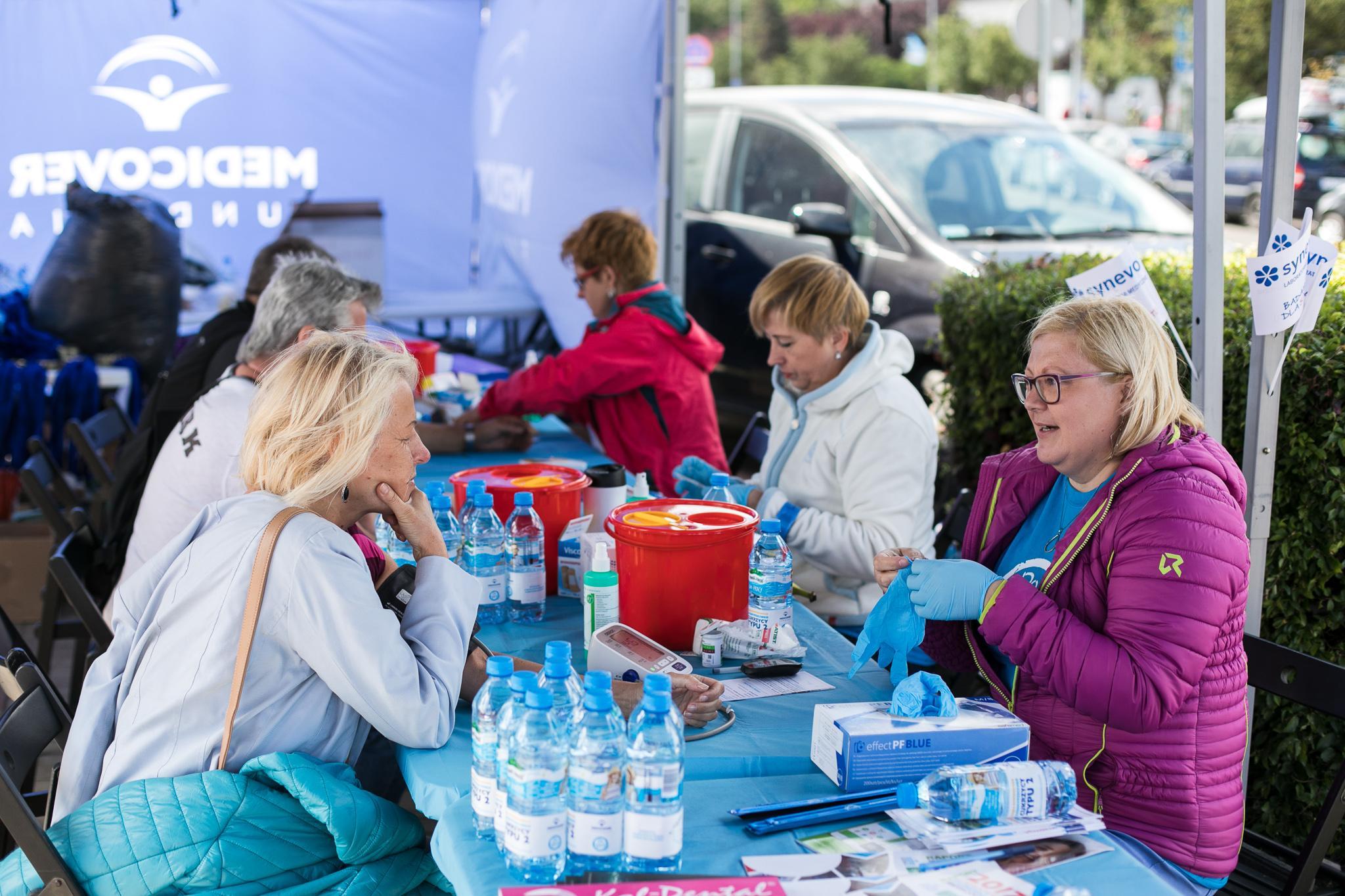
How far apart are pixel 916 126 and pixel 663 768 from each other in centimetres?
518

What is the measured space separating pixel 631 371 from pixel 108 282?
2.77m

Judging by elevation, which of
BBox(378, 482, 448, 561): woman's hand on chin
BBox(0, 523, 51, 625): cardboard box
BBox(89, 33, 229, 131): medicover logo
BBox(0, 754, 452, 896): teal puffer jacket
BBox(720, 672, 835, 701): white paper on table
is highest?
BBox(89, 33, 229, 131): medicover logo

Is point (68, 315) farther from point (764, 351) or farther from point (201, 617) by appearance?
point (201, 617)

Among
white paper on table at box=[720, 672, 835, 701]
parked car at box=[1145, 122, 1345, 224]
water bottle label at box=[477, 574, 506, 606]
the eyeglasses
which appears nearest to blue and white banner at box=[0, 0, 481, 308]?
water bottle label at box=[477, 574, 506, 606]

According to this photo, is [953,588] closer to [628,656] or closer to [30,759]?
[628,656]

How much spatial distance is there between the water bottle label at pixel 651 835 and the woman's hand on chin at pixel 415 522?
2.43ft

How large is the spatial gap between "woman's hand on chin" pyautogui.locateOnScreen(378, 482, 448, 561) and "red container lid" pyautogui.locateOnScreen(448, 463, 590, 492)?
0.51 meters

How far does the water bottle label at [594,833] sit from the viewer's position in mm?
1510

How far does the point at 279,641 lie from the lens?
1873 millimetres

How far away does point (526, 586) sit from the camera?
2.56 metres

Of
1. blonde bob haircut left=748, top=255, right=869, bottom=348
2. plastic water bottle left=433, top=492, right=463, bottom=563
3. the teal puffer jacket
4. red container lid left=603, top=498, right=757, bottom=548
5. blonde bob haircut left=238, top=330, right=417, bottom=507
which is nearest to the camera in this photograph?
the teal puffer jacket

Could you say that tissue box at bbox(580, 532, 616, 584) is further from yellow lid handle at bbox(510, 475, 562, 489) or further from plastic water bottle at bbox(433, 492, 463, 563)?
plastic water bottle at bbox(433, 492, 463, 563)

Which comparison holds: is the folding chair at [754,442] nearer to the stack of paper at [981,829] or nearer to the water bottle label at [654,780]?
the stack of paper at [981,829]

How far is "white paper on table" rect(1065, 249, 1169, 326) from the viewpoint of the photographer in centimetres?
264
